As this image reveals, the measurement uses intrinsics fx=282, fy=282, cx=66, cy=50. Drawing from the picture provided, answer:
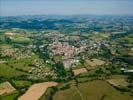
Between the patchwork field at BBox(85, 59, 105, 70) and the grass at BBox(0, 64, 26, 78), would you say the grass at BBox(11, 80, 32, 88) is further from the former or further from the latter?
the patchwork field at BBox(85, 59, 105, 70)

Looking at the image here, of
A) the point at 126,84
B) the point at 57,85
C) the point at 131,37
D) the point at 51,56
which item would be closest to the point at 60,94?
the point at 57,85

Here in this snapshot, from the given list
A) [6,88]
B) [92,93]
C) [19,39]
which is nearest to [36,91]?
[6,88]

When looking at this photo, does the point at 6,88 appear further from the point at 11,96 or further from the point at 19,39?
the point at 19,39

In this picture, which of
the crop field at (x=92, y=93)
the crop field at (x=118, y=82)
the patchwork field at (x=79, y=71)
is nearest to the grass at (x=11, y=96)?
the crop field at (x=92, y=93)

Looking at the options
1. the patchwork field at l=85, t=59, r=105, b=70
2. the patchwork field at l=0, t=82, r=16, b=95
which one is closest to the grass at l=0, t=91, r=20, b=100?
the patchwork field at l=0, t=82, r=16, b=95

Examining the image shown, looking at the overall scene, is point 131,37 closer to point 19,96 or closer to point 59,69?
point 59,69
